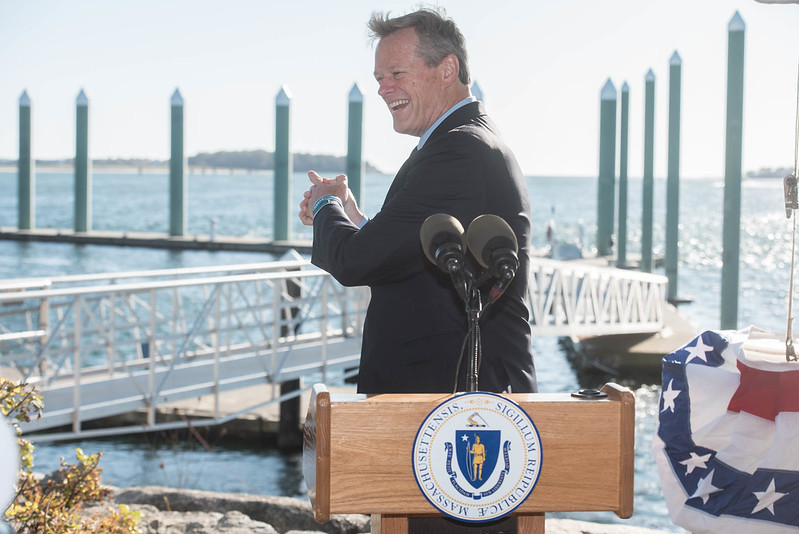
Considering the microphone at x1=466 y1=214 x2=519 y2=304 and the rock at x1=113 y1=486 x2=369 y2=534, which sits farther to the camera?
the rock at x1=113 y1=486 x2=369 y2=534

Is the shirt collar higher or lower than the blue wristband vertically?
higher

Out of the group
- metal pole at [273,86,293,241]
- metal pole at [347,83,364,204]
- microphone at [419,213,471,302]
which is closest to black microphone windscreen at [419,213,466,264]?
microphone at [419,213,471,302]

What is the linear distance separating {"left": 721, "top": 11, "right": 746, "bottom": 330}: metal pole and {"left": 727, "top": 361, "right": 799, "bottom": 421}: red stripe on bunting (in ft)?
36.5

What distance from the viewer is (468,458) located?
1.59m

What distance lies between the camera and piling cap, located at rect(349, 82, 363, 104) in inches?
813

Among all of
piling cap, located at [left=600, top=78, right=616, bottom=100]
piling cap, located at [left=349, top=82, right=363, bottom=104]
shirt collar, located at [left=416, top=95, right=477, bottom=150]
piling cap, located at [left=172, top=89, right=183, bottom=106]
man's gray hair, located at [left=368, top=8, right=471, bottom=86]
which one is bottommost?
shirt collar, located at [left=416, top=95, right=477, bottom=150]

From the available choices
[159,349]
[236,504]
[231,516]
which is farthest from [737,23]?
→ [231,516]

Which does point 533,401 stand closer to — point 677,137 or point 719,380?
point 719,380

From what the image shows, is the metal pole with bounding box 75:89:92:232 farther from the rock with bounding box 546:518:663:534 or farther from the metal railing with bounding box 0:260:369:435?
the rock with bounding box 546:518:663:534

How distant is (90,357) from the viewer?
56.4 ft

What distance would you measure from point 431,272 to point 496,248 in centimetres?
41

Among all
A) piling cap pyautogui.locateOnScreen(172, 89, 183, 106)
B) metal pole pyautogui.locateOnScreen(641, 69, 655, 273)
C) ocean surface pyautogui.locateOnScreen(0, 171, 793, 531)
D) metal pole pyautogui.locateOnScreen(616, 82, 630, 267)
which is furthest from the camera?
piling cap pyautogui.locateOnScreen(172, 89, 183, 106)

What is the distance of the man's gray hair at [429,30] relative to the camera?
7.02 ft

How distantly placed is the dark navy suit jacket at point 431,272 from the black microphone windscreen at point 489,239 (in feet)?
1.04
